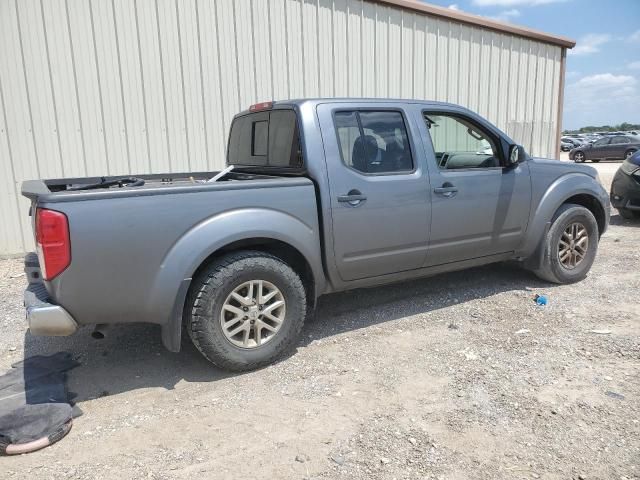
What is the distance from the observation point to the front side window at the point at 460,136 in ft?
14.7

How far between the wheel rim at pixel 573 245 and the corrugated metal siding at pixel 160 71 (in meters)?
4.49

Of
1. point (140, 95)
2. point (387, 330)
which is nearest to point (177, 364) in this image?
point (387, 330)

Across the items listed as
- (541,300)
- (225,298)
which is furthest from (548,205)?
(225,298)

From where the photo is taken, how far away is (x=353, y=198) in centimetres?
376

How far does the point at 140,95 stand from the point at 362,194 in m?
4.53

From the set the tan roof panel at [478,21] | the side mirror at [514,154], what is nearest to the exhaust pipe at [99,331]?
the side mirror at [514,154]

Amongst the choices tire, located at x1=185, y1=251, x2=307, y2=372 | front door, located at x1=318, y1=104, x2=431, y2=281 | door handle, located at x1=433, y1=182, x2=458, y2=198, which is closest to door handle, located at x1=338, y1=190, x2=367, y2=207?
front door, located at x1=318, y1=104, x2=431, y2=281

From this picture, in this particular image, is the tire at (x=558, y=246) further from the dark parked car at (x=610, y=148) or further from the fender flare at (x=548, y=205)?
the dark parked car at (x=610, y=148)

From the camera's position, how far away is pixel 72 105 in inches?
265

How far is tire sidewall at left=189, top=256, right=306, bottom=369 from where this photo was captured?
3289 millimetres

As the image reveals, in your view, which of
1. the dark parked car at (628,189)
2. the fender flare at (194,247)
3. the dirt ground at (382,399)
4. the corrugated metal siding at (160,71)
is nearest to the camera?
the dirt ground at (382,399)

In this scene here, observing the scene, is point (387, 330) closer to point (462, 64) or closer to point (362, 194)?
point (362, 194)

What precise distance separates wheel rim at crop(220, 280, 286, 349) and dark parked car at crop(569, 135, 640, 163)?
1100 inches

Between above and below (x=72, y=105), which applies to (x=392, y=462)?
below
